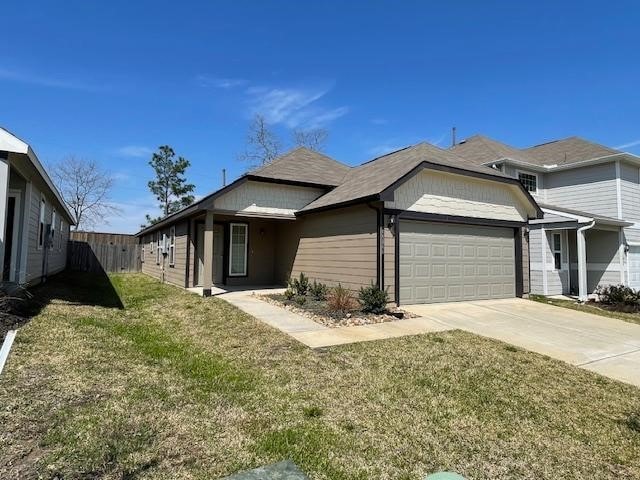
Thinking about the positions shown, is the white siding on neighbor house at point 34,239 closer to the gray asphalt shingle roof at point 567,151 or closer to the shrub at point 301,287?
the shrub at point 301,287

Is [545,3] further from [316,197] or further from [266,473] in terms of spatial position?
[266,473]

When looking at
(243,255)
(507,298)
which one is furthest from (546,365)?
(243,255)

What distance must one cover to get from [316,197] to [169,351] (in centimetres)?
891

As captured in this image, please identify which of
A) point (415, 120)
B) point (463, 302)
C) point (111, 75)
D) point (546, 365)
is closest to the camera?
point (546, 365)

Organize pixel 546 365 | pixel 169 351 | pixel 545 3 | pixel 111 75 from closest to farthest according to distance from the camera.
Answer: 1. pixel 546 365
2. pixel 169 351
3. pixel 545 3
4. pixel 111 75

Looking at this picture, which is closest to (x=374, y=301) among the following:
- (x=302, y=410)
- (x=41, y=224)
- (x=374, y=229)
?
(x=374, y=229)

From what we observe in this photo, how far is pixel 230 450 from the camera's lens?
10.3 feet

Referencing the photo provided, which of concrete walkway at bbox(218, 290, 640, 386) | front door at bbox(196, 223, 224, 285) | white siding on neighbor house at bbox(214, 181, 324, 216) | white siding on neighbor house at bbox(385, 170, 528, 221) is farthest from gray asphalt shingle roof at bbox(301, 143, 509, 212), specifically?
front door at bbox(196, 223, 224, 285)

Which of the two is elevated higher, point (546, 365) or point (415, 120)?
point (415, 120)

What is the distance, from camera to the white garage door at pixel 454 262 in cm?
1045

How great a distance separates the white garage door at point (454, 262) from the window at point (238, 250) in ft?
22.0

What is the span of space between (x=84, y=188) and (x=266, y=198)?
3345 cm

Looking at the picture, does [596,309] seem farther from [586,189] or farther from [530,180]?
[530,180]

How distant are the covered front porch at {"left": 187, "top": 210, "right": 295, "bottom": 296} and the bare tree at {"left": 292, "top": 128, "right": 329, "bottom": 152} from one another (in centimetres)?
1825
